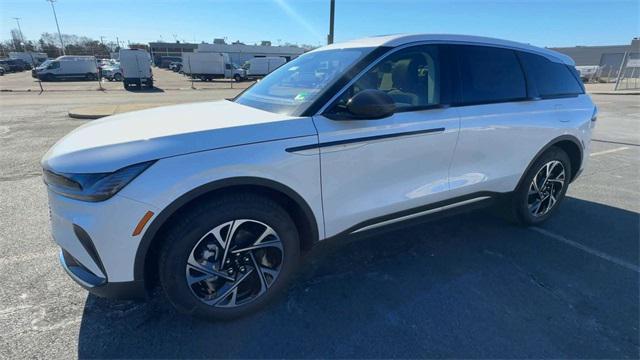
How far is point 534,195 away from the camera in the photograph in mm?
3900

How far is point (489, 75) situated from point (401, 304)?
2.16 m

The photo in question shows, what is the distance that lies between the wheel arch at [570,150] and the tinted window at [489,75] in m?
0.63

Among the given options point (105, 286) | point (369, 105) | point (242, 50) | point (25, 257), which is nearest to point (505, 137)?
point (369, 105)

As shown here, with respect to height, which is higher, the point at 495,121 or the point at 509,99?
the point at 509,99

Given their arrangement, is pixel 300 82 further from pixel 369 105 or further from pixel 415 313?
pixel 415 313

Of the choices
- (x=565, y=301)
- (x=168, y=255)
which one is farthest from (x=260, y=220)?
(x=565, y=301)

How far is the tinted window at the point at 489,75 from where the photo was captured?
3.12 m

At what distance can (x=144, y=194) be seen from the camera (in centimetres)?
198

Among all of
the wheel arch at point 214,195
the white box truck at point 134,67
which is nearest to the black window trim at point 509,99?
the wheel arch at point 214,195

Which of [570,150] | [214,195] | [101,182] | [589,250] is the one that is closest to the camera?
[101,182]

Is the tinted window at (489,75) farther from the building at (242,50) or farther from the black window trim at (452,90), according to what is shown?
the building at (242,50)

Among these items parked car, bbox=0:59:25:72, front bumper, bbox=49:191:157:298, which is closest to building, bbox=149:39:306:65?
parked car, bbox=0:59:25:72

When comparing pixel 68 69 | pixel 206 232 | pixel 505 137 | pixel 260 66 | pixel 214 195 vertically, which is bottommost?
pixel 68 69

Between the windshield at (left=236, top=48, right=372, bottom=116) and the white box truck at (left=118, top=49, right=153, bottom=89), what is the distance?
2518cm
